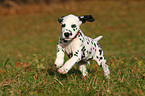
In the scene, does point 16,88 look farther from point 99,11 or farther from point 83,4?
point 83,4

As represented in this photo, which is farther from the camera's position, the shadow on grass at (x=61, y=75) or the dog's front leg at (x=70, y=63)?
the shadow on grass at (x=61, y=75)

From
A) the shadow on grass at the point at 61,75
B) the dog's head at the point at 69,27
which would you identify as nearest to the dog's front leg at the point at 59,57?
the dog's head at the point at 69,27

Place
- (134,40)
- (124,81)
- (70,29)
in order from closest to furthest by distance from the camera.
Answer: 1. (70,29)
2. (124,81)
3. (134,40)

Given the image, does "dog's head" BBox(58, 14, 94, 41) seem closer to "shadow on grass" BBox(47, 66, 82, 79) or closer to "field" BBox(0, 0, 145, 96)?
"field" BBox(0, 0, 145, 96)

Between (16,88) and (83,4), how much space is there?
2820cm

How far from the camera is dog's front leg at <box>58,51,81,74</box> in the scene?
129 inches

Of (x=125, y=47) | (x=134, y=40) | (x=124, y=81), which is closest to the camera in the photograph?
(x=124, y=81)

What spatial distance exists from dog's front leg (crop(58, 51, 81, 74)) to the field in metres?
0.37

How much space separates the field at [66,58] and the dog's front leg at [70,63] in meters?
0.37

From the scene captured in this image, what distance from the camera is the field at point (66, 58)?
3555 mm

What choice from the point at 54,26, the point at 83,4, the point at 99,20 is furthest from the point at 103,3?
the point at 54,26

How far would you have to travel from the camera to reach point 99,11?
85.0 ft

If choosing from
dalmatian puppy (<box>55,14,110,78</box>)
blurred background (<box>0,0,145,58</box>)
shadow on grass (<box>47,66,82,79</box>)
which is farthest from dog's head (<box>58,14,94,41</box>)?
blurred background (<box>0,0,145,58</box>)

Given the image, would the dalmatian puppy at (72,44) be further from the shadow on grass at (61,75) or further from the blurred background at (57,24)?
the blurred background at (57,24)
